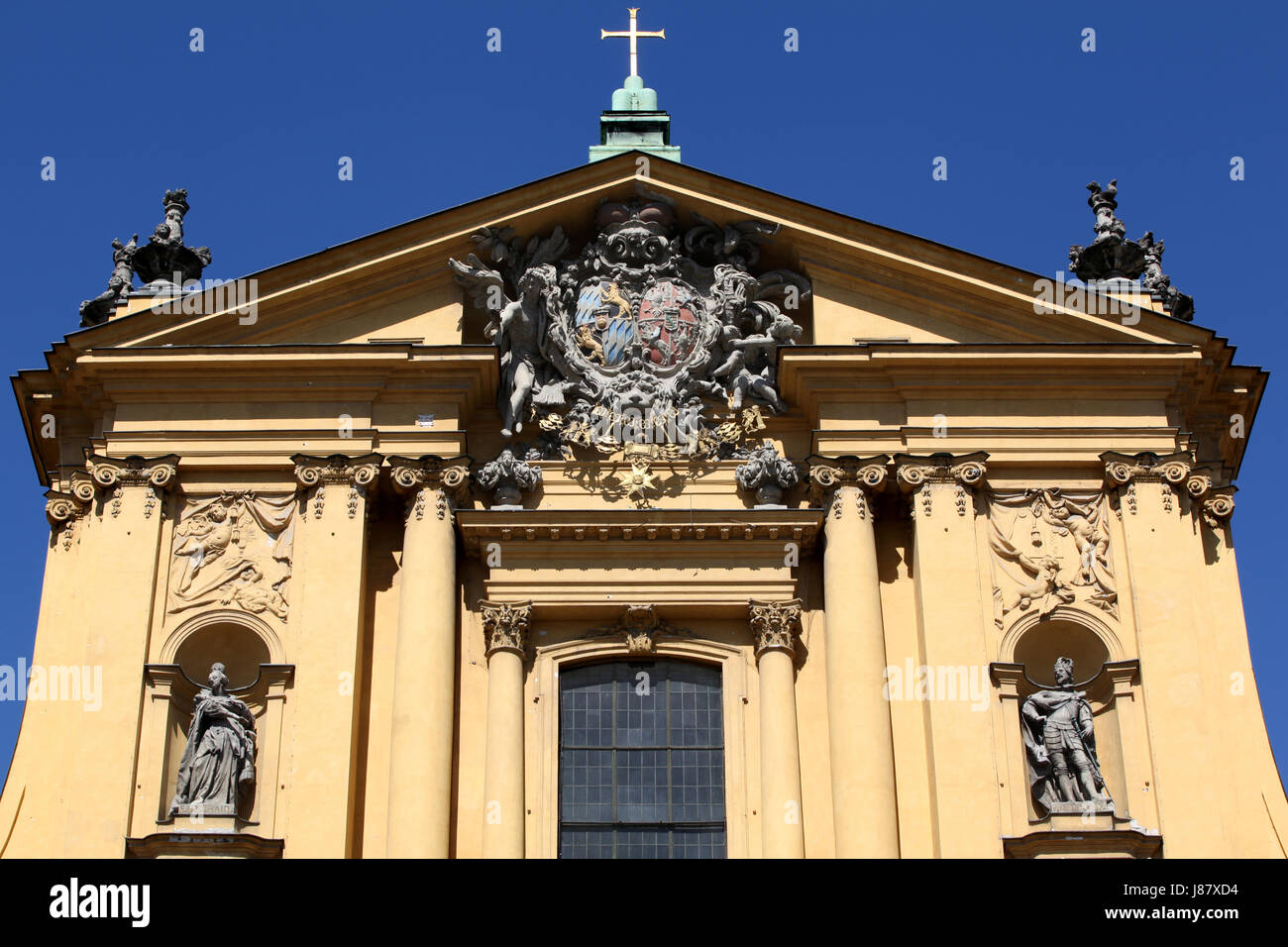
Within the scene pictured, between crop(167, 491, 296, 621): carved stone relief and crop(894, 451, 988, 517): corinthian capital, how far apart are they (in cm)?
669

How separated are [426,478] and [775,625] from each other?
4.12 m

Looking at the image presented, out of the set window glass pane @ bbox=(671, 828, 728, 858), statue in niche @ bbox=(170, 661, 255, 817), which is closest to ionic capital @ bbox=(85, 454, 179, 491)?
statue in niche @ bbox=(170, 661, 255, 817)

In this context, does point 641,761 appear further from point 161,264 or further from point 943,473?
point 161,264

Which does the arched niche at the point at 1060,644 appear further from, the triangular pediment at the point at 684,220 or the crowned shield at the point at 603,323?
the crowned shield at the point at 603,323

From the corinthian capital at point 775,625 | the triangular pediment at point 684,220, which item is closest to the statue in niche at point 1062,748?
the corinthian capital at point 775,625

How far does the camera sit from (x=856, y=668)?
925 inches

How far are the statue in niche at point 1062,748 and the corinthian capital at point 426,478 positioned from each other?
6.53m

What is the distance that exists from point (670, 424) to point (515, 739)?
13.8ft

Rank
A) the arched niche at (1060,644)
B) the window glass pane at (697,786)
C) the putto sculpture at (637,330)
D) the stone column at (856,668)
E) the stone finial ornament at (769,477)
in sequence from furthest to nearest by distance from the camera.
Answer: the putto sculpture at (637,330), the stone finial ornament at (769,477), the arched niche at (1060,644), the window glass pane at (697,786), the stone column at (856,668)

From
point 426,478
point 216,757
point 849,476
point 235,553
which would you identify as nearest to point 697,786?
point 849,476

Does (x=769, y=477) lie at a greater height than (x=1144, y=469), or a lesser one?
greater

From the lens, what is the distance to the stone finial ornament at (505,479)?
979 inches
